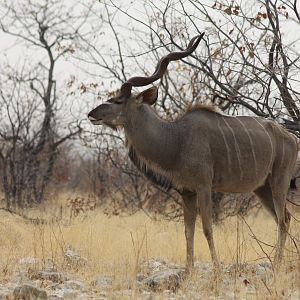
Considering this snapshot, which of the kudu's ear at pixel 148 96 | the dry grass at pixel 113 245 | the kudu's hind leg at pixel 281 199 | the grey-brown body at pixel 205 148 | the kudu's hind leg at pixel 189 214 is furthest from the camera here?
the kudu's hind leg at pixel 281 199

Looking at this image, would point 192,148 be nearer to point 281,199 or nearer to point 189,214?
point 189,214

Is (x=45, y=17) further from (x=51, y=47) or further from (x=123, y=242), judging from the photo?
(x=123, y=242)

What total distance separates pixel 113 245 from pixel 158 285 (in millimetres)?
2327

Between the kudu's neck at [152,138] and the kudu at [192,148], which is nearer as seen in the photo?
the kudu at [192,148]

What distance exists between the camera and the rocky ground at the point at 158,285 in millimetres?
4355

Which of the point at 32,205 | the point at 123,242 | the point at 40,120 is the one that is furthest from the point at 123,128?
the point at 40,120

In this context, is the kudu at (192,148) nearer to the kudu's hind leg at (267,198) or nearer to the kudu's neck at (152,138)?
the kudu's neck at (152,138)

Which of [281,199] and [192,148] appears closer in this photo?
[192,148]

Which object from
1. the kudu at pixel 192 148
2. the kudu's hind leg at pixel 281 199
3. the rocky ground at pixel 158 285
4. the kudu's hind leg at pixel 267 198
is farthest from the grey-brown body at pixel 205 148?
the rocky ground at pixel 158 285

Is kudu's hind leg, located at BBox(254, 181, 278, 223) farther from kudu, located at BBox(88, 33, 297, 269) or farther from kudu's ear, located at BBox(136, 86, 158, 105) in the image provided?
kudu's ear, located at BBox(136, 86, 158, 105)

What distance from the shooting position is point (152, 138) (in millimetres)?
6195

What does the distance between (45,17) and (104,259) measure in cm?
1048

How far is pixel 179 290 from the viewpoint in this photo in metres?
4.71

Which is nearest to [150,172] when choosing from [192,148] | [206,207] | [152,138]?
[152,138]
